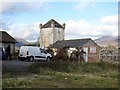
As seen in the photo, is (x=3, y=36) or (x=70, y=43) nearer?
(x=3, y=36)

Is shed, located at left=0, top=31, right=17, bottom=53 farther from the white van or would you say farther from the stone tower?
the stone tower

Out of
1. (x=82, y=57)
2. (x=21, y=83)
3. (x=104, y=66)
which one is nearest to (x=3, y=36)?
(x=82, y=57)

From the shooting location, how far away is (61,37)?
214ft

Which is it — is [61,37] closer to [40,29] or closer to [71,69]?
[40,29]

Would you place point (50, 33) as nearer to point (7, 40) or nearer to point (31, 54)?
point (7, 40)

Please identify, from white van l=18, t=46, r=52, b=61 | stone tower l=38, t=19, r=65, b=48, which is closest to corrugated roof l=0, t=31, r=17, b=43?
white van l=18, t=46, r=52, b=61

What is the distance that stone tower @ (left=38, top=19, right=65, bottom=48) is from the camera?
209 feet

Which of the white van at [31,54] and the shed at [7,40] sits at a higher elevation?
the shed at [7,40]

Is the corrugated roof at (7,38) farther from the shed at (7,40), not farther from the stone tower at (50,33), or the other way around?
the stone tower at (50,33)

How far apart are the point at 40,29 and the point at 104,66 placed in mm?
46368

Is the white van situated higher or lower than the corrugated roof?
lower

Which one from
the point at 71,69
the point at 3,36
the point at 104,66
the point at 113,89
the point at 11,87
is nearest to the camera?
the point at 11,87

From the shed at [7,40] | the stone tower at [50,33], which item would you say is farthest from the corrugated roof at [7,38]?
the stone tower at [50,33]

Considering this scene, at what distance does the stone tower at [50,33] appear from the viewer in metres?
63.8
